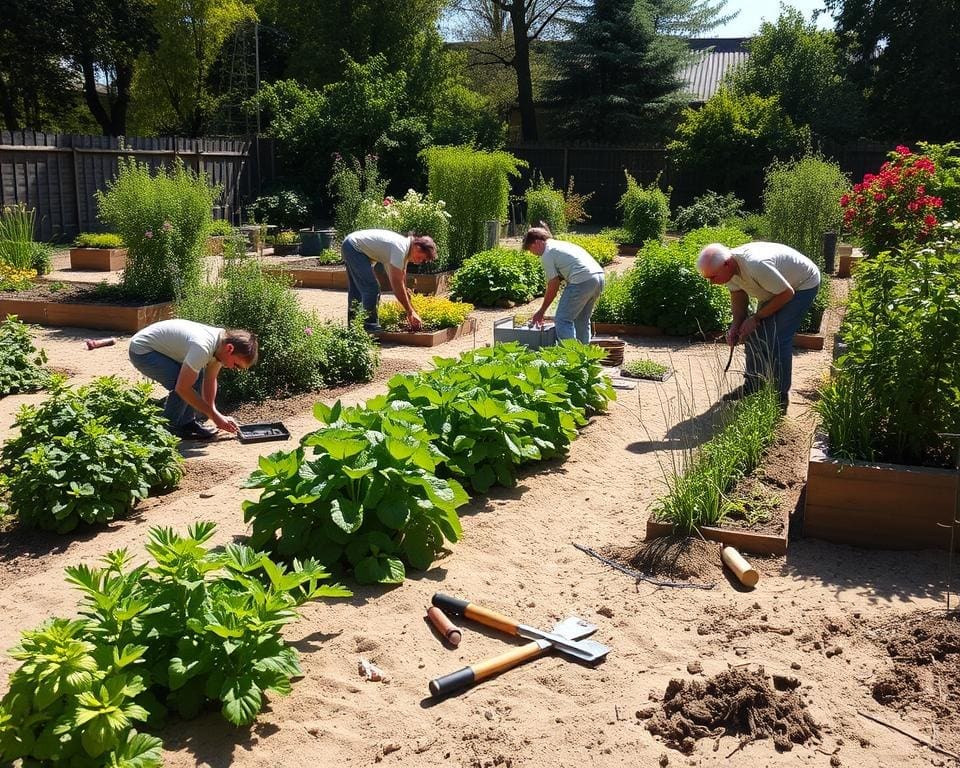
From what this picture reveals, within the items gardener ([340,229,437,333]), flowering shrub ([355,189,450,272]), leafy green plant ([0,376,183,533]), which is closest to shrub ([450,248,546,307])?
flowering shrub ([355,189,450,272])

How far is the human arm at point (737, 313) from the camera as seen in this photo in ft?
24.1

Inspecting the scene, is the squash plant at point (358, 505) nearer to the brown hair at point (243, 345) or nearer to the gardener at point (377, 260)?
the brown hair at point (243, 345)

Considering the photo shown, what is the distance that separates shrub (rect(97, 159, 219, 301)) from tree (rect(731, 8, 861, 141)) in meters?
18.8

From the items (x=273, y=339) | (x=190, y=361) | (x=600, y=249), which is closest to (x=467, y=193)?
(x=600, y=249)

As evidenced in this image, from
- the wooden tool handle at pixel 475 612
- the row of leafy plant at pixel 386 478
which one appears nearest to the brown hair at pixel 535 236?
the row of leafy plant at pixel 386 478

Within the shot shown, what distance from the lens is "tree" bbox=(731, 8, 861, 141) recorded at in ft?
84.7

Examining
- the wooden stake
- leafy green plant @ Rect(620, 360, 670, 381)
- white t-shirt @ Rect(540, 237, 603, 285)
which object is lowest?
the wooden stake

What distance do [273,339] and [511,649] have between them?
4.74 metres

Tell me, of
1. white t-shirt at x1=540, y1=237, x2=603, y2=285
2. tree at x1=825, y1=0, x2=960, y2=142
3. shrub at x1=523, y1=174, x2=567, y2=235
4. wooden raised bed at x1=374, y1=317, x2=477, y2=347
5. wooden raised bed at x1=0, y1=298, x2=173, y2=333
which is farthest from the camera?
tree at x1=825, y1=0, x2=960, y2=142

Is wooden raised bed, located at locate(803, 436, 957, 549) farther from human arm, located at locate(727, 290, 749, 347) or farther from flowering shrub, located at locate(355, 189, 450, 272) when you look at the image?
flowering shrub, located at locate(355, 189, 450, 272)

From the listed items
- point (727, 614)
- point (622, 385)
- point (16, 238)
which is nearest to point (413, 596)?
point (727, 614)

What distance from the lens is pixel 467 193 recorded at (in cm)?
1587

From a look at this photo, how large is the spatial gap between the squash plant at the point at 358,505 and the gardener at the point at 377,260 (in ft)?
17.0

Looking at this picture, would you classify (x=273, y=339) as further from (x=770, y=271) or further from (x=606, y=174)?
(x=606, y=174)
